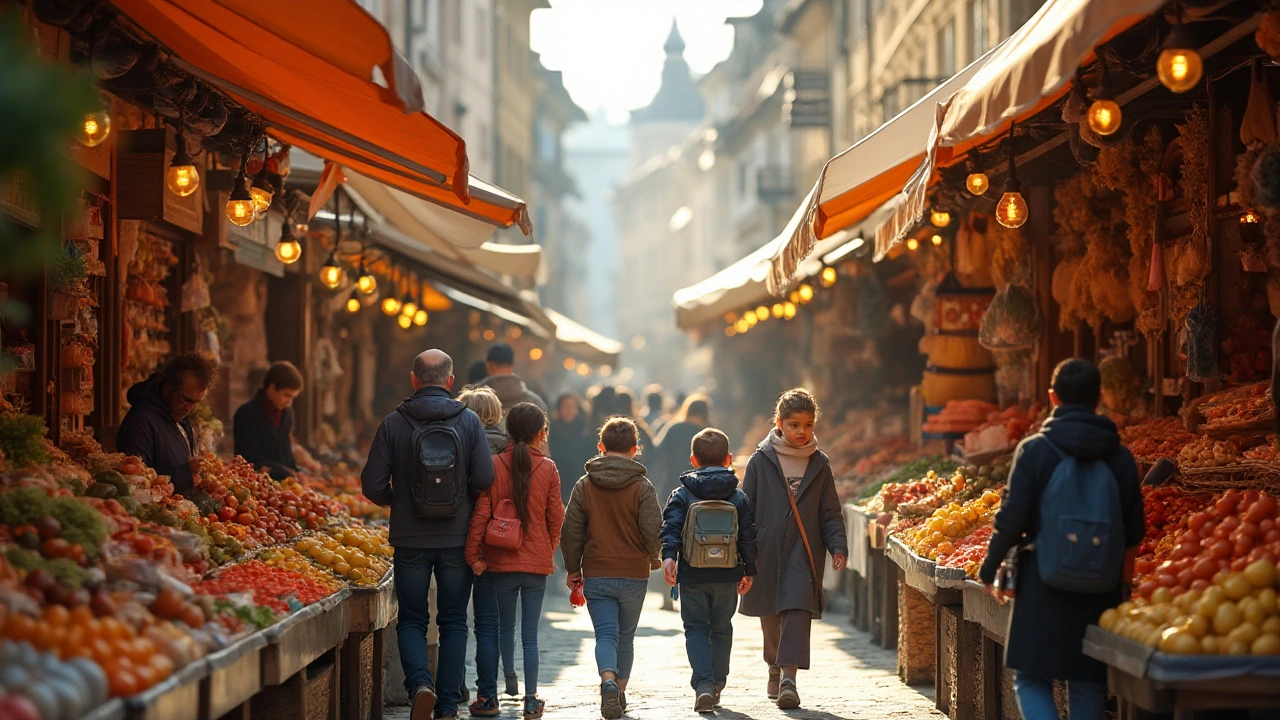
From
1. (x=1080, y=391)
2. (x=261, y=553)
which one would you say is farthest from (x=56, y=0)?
(x=1080, y=391)

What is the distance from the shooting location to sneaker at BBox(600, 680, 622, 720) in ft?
29.0

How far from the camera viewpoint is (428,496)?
8469 millimetres

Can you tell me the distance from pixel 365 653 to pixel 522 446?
1448 millimetres

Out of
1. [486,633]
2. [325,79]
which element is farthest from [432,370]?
[325,79]

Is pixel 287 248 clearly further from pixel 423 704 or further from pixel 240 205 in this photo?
pixel 423 704

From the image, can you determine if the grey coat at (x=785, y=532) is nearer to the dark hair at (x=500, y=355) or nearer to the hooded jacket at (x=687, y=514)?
the hooded jacket at (x=687, y=514)

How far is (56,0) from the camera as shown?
23.7 feet

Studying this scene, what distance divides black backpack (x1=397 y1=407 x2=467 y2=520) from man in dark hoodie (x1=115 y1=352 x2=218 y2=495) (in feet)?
4.92

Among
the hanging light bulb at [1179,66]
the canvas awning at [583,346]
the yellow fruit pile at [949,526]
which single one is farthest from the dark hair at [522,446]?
the canvas awning at [583,346]

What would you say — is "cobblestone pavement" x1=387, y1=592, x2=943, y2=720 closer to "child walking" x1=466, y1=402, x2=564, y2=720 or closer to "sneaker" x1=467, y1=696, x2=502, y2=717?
"sneaker" x1=467, y1=696, x2=502, y2=717

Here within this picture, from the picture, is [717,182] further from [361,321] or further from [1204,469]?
→ [1204,469]

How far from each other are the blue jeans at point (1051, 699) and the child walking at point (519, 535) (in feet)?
10.1

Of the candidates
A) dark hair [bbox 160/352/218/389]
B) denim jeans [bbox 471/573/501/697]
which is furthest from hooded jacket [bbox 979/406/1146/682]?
dark hair [bbox 160/352/218/389]

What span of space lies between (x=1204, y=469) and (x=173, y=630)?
5.11 m
